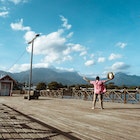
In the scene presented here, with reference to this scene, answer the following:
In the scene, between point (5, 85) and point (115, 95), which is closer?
point (115, 95)

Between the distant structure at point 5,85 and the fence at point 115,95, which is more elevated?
the distant structure at point 5,85

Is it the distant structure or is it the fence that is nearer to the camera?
the fence

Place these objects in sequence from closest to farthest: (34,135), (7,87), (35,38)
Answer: (34,135)
(35,38)
(7,87)

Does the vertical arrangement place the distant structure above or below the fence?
above

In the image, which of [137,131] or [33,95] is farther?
[33,95]

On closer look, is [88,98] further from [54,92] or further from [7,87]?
[7,87]

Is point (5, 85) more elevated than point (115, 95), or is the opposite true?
point (5, 85)

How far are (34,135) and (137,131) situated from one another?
2.19 m

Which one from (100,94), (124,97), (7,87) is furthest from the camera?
(7,87)

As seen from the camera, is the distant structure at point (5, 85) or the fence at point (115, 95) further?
the distant structure at point (5, 85)

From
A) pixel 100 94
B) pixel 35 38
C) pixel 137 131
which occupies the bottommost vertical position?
pixel 137 131

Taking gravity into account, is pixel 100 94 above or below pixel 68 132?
above

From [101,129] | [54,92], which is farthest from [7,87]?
[101,129]

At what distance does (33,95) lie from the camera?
23.1 meters
